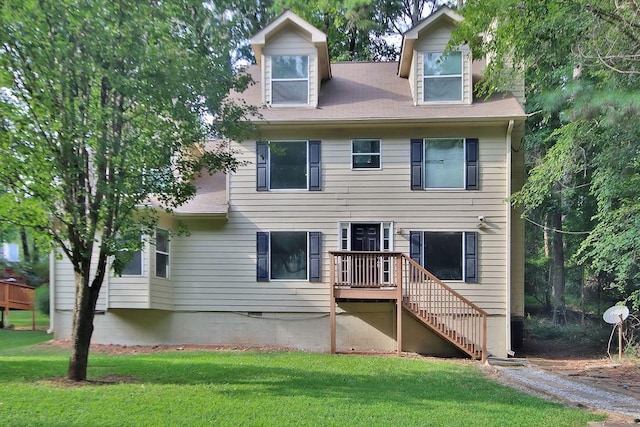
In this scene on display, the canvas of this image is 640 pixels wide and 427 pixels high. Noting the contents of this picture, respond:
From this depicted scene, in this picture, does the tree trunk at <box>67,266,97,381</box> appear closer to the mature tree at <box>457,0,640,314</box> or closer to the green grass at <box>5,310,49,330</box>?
the mature tree at <box>457,0,640,314</box>

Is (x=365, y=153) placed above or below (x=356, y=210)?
above

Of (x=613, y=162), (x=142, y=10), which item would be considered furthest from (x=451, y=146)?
(x=142, y=10)

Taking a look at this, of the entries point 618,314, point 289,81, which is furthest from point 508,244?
point 289,81

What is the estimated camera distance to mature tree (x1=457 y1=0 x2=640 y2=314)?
7523 millimetres

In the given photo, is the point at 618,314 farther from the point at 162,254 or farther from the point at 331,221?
the point at 162,254

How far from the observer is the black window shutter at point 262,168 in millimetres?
12531

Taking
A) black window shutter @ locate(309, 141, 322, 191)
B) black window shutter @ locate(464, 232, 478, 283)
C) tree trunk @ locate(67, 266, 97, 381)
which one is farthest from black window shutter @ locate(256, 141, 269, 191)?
tree trunk @ locate(67, 266, 97, 381)

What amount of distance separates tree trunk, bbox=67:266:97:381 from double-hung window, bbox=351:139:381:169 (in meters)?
6.88

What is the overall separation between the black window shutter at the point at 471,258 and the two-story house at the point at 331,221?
0.08 feet

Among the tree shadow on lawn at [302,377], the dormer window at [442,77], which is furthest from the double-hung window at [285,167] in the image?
the tree shadow on lawn at [302,377]

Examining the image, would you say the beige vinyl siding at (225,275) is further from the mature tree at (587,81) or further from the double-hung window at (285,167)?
the mature tree at (587,81)

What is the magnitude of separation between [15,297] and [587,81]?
16.0 metres

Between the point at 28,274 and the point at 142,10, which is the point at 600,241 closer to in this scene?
the point at 142,10

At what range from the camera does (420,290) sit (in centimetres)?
1174
